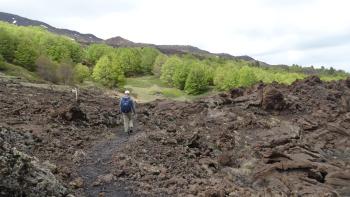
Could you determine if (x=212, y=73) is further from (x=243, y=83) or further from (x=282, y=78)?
(x=282, y=78)

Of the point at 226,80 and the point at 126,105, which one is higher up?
the point at 126,105

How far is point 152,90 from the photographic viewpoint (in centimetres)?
13650

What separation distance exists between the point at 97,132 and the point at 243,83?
109 m

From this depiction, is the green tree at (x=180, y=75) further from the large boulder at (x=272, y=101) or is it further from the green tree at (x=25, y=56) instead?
the large boulder at (x=272, y=101)

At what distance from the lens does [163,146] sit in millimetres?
26328

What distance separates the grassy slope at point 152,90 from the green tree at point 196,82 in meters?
1.91

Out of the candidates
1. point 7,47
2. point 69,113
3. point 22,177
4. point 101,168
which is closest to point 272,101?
point 69,113

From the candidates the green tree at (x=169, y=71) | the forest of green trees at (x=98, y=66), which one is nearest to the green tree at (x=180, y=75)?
the forest of green trees at (x=98, y=66)

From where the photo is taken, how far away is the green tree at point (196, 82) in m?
132

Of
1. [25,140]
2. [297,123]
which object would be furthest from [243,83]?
[25,140]

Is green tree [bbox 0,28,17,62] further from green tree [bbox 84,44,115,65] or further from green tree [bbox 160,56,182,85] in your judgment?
green tree [bbox 84,44,115,65]

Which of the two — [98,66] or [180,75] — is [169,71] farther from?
[98,66]

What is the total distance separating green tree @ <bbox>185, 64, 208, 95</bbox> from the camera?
13162 cm

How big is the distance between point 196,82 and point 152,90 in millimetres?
12436
